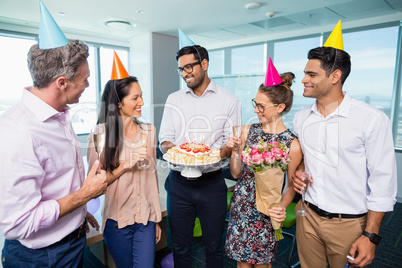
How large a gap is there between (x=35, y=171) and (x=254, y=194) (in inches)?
46.8

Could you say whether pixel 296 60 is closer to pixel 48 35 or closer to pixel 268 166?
pixel 268 166

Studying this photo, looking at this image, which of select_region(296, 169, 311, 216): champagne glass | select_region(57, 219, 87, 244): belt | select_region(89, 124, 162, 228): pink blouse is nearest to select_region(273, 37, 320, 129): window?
select_region(296, 169, 311, 216): champagne glass

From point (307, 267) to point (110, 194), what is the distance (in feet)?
4.36

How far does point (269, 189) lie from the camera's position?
137 centimetres

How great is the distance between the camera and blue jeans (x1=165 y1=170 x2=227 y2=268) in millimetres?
1762

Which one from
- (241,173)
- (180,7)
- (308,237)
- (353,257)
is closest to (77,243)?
(241,173)

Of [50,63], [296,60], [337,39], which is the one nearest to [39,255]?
[50,63]

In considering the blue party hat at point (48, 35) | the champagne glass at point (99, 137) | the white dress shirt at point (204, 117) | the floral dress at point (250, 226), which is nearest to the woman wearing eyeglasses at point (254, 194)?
the floral dress at point (250, 226)

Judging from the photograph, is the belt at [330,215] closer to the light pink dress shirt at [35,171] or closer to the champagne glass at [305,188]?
the champagne glass at [305,188]

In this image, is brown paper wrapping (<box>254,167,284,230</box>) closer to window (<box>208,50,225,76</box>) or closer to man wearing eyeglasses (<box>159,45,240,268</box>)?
man wearing eyeglasses (<box>159,45,240,268</box>)

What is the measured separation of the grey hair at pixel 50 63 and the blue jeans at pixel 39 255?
0.73 metres

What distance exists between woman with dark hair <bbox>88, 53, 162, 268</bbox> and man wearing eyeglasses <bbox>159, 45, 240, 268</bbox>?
248 mm

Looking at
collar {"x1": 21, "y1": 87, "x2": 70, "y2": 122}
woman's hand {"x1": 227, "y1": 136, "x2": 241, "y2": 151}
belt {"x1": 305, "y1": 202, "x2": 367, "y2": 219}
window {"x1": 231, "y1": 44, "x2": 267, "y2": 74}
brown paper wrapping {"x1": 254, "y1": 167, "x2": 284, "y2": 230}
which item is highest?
window {"x1": 231, "y1": 44, "x2": 267, "y2": 74}

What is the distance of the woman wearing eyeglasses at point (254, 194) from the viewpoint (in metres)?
1.53
